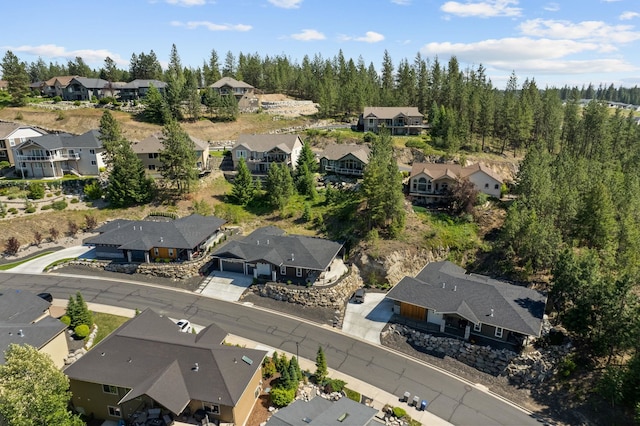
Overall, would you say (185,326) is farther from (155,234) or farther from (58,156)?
(58,156)

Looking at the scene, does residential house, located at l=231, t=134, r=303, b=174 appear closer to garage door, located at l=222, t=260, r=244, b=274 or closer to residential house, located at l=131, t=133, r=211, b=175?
residential house, located at l=131, t=133, r=211, b=175

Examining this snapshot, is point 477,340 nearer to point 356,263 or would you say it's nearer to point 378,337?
point 378,337

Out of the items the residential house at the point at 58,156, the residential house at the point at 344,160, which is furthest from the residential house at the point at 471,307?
the residential house at the point at 58,156

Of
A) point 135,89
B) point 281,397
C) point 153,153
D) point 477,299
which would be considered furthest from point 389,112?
point 281,397

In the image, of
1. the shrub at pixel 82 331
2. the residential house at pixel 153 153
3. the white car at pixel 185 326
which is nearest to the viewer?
the shrub at pixel 82 331

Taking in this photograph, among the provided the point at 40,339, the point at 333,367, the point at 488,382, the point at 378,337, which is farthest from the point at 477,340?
the point at 40,339

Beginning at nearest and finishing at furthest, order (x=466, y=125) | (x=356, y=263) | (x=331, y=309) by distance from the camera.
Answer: (x=331, y=309) < (x=356, y=263) < (x=466, y=125)

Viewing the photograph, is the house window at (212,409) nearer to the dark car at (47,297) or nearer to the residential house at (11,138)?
the dark car at (47,297)
